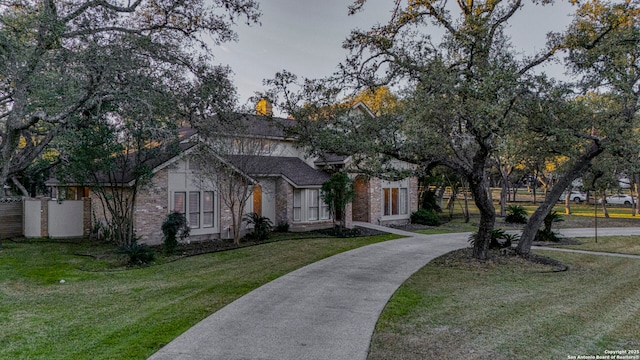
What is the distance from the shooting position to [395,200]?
72.8 ft

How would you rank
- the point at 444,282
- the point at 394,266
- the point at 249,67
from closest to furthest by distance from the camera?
1. the point at 444,282
2. the point at 394,266
3. the point at 249,67

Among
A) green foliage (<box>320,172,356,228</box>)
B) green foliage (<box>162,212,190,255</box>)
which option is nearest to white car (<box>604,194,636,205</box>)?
green foliage (<box>320,172,356,228</box>)

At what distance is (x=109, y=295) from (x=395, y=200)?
55.4 feet

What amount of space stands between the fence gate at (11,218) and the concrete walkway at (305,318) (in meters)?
14.4

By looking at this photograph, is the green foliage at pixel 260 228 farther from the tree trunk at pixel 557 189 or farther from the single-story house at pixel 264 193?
the tree trunk at pixel 557 189

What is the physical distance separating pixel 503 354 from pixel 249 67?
13.4 m

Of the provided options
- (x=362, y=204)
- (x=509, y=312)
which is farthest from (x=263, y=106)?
(x=509, y=312)

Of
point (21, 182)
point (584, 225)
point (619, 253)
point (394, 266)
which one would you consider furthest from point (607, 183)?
point (21, 182)

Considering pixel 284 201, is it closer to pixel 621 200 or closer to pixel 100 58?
pixel 100 58

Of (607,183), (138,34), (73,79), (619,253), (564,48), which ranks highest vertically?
(138,34)

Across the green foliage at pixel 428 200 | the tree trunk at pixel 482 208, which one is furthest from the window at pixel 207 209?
the green foliage at pixel 428 200

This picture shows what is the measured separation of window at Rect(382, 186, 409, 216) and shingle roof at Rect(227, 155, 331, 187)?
12.6 ft

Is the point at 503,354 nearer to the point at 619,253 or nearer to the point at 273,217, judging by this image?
the point at 619,253

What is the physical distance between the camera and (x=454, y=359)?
4980 mm
